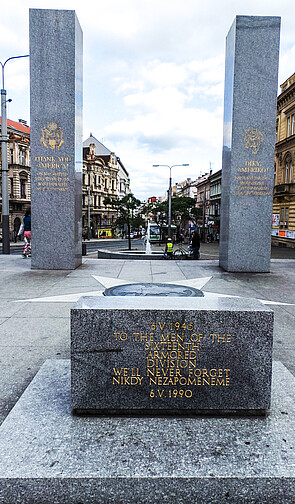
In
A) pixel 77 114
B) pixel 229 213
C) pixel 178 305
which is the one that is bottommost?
pixel 178 305

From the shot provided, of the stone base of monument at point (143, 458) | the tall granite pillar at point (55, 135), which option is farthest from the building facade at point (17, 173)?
the stone base of monument at point (143, 458)

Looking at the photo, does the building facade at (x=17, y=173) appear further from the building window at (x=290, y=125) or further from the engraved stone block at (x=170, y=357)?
the engraved stone block at (x=170, y=357)

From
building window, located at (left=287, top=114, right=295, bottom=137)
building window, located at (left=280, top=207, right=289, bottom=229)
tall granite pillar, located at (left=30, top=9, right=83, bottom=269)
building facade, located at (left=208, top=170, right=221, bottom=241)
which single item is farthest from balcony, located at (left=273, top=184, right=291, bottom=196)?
tall granite pillar, located at (left=30, top=9, right=83, bottom=269)

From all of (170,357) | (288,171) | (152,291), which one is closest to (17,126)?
(288,171)

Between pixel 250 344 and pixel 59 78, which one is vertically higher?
pixel 59 78

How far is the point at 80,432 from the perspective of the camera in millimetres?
2980

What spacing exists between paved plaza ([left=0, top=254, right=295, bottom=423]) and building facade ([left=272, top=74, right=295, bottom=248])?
24.5 metres

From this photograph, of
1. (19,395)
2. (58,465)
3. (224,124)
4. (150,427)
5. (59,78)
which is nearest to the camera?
(58,465)

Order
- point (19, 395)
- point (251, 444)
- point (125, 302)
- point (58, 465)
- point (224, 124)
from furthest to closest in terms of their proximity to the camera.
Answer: point (224, 124), point (19, 395), point (125, 302), point (251, 444), point (58, 465)

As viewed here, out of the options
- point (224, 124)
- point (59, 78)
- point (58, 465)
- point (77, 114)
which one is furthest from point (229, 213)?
point (58, 465)

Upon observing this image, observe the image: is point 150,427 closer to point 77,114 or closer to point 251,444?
point 251,444

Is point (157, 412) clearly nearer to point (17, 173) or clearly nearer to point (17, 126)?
point (17, 173)

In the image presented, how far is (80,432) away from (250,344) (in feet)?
4.98

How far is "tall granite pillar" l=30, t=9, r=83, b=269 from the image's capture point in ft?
37.0
